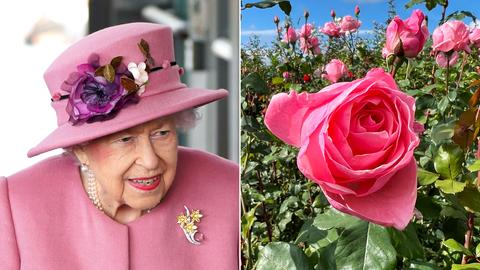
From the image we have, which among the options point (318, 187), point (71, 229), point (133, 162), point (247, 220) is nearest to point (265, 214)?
point (247, 220)

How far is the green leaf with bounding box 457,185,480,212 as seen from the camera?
2.19ft

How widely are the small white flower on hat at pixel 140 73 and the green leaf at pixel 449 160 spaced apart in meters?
0.52

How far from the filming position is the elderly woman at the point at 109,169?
958 millimetres

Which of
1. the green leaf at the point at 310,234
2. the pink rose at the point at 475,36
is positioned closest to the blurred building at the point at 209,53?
the green leaf at the point at 310,234

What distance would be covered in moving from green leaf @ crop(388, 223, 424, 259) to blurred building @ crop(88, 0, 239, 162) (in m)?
0.45

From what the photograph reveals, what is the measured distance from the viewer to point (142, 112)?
975 millimetres

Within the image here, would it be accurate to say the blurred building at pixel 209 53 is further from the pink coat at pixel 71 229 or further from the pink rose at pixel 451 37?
the pink rose at pixel 451 37

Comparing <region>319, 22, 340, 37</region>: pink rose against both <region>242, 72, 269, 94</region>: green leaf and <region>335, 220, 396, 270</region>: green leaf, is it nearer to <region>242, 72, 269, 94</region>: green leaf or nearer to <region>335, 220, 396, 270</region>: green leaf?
<region>242, 72, 269, 94</region>: green leaf

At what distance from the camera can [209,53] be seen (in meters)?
1.10

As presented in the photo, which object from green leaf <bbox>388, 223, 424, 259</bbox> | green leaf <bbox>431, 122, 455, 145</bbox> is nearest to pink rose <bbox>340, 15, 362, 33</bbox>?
green leaf <bbox>431, 122, 455, 145</bbox>

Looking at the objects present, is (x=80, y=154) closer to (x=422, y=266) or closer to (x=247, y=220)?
(x=247, y=220)

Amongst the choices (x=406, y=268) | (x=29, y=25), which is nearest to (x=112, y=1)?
(x=29, y=25)

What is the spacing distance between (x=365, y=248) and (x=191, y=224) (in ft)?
1.66

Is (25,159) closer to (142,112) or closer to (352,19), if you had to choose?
(142,112)
